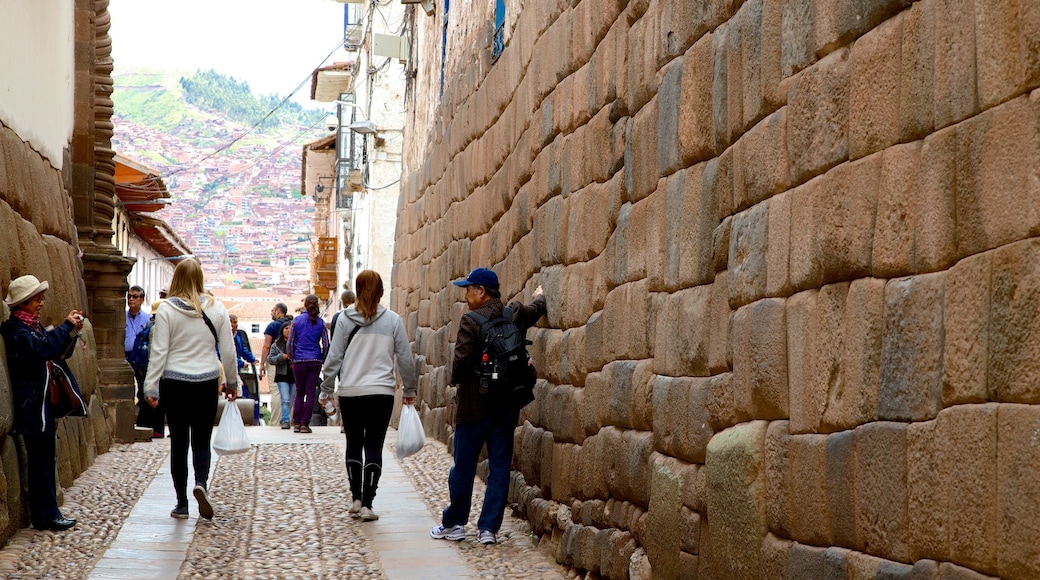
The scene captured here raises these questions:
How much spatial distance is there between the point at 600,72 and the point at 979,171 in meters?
3.84

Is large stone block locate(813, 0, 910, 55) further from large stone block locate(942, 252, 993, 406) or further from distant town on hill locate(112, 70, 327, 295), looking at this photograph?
distant town on hill locate(112, 70, 327, 295)

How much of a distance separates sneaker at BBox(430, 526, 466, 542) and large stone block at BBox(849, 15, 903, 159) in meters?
4.21

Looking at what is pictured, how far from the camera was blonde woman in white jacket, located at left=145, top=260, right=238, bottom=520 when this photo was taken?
7.48 meters

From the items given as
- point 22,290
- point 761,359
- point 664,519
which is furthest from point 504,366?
point 761,359

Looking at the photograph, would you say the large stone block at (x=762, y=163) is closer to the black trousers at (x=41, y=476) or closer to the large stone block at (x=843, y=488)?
the large stone block at (x=843, y=488)

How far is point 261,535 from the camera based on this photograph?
24.0 feet

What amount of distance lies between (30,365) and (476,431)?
2414mm

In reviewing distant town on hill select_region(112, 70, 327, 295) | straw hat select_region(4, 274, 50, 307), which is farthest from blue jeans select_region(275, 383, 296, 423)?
distant town on hill select_region(112, 70, 327, 295)

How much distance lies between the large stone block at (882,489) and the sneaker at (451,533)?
159 inches

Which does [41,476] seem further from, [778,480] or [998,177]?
[998,177]

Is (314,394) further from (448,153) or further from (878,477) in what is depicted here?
(878,477)

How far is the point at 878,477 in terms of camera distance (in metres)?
3.21

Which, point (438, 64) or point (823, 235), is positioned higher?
point (438, 64)

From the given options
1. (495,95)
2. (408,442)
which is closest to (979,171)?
(408,442)
